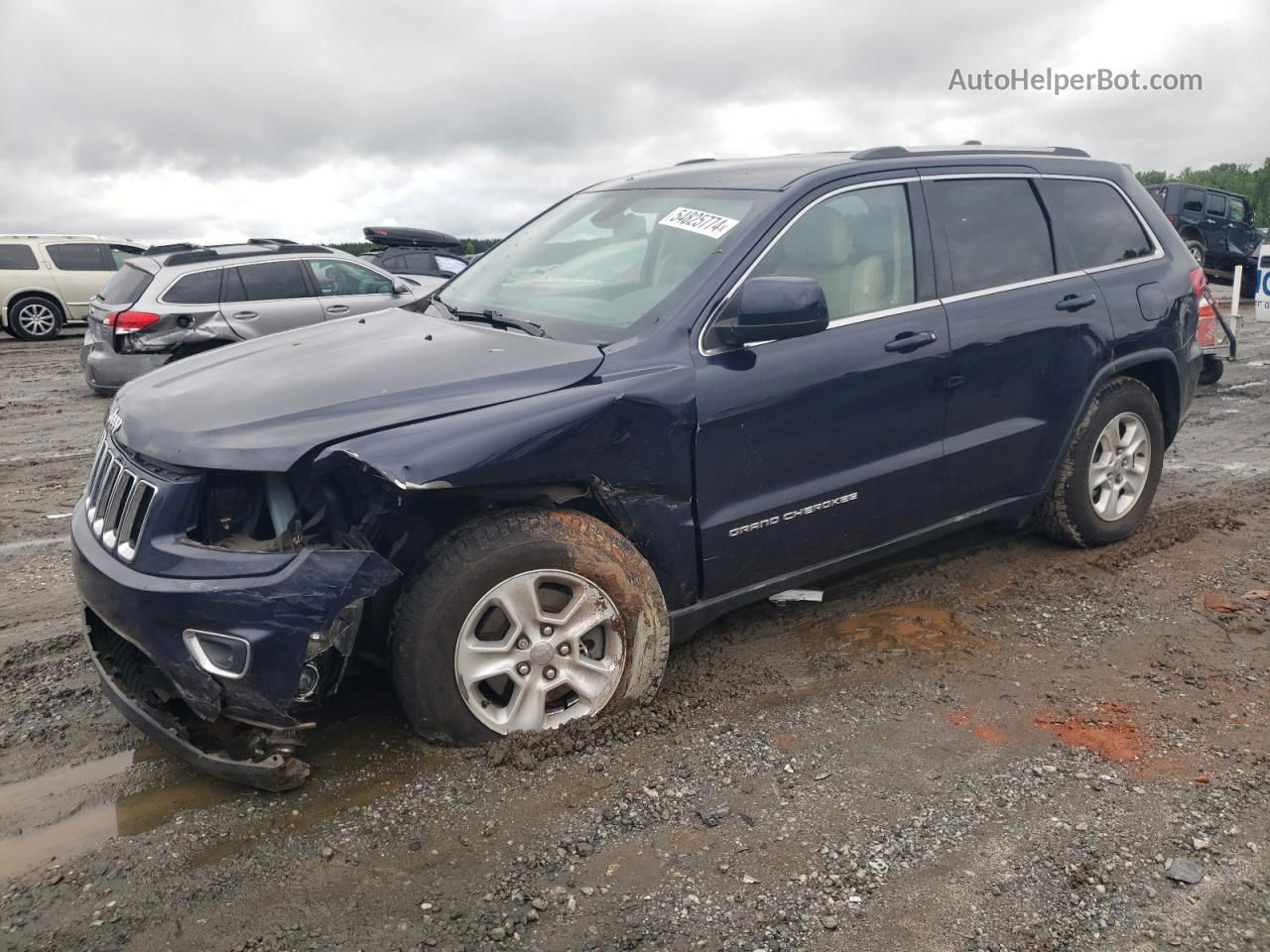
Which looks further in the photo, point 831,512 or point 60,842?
point 831,512

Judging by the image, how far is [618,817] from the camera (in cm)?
275

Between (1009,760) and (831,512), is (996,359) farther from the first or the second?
(1009,760)

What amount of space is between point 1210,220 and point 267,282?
2089cm

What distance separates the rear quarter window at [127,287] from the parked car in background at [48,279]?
889 centimetres

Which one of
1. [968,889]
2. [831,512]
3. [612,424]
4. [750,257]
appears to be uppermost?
[750,257]

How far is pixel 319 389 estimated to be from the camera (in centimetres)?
295

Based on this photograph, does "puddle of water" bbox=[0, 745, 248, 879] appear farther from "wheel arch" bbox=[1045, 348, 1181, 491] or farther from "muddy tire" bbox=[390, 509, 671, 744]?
"wheel arch" bbox=[1045, 348, 1181, 491]

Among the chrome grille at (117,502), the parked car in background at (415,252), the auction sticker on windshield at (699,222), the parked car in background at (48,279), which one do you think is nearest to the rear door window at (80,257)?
the parked car in background at (48,279)

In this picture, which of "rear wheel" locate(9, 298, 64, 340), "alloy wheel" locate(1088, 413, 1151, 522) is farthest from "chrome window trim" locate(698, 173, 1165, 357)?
"rear wheel" locate(9, 298, 64, 340)

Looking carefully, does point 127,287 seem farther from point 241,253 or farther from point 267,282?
point 267,282

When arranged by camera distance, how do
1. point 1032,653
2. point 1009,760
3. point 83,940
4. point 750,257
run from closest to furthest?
point 83,940
point 1009,760
point 750,257
point 1032,653

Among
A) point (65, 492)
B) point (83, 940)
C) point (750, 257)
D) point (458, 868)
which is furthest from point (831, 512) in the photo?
point (65, 492)

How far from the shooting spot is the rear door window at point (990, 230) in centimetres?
398

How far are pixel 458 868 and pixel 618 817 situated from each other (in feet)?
1.51
